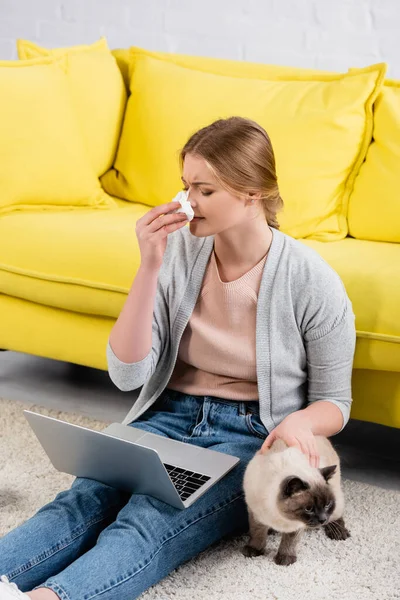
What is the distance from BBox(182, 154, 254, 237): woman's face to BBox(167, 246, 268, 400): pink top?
15 centimetres

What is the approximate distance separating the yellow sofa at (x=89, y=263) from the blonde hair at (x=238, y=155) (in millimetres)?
399

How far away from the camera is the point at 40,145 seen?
235 cm

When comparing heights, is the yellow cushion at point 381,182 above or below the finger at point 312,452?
above

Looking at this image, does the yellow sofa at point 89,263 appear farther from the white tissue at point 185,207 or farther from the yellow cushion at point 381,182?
the white tissue at point 185,207

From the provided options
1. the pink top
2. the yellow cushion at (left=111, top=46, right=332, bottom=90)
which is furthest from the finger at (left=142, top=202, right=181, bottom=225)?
the yellow cushion at (left=111, top=46, right=332, bottom=90)

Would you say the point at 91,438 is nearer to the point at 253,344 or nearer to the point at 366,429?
the point at 253,344

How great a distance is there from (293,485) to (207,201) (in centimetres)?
52

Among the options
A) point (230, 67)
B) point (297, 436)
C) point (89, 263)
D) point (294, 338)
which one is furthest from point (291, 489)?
point (230, 67)

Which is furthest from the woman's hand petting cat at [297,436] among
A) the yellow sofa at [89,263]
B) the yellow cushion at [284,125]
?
the yellow cushion at [284,125]

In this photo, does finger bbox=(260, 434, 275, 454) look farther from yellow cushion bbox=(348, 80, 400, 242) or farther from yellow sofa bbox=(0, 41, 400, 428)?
yellow cushion bbox=(348, 80, 400, 242)

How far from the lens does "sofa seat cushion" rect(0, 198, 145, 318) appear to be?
6.62 feet

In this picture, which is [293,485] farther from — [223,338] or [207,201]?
[207,201]

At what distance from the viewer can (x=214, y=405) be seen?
1602 millimetres

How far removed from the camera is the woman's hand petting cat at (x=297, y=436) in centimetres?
142
